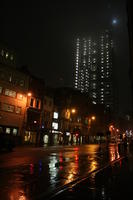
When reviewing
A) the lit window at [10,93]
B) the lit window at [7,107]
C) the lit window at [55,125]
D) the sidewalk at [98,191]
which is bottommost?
the sidewalk at [98,191]

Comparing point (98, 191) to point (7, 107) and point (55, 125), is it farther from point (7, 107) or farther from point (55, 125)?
point (55, 125)

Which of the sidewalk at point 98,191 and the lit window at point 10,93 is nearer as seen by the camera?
the sidewalk at point 98,191

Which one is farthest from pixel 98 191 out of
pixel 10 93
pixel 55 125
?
pixel 55 125

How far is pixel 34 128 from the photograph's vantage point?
50094mm

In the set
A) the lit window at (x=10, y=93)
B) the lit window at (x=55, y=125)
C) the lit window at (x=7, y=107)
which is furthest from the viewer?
the lit window at (x=55, y=125)

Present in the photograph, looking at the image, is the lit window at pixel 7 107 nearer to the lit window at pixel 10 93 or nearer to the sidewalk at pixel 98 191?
the lit window at pixel 10 93

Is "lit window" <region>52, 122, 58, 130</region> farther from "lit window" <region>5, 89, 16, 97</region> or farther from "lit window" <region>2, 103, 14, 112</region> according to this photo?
"lit window" <region>5, 89, 16, 97</region>

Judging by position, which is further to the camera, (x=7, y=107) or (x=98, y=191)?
(x=7, y=107)

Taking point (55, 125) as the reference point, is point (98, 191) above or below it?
below

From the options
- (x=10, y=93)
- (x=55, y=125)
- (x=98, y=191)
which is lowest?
(x=98, y=191)

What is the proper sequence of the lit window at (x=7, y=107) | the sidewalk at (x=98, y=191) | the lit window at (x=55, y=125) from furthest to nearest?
the lit window at (x=55, y=125)
the lit window at (x=7, y=107)
the sidewalk at (x=98, y=191)

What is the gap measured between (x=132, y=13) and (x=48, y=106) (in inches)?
1185

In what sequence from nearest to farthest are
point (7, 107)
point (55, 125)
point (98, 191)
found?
point (98, 191)
point (7, 107)
point (55, 125)

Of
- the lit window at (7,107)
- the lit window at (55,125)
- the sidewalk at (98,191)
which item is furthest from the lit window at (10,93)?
the sidewalk at (98,191)
